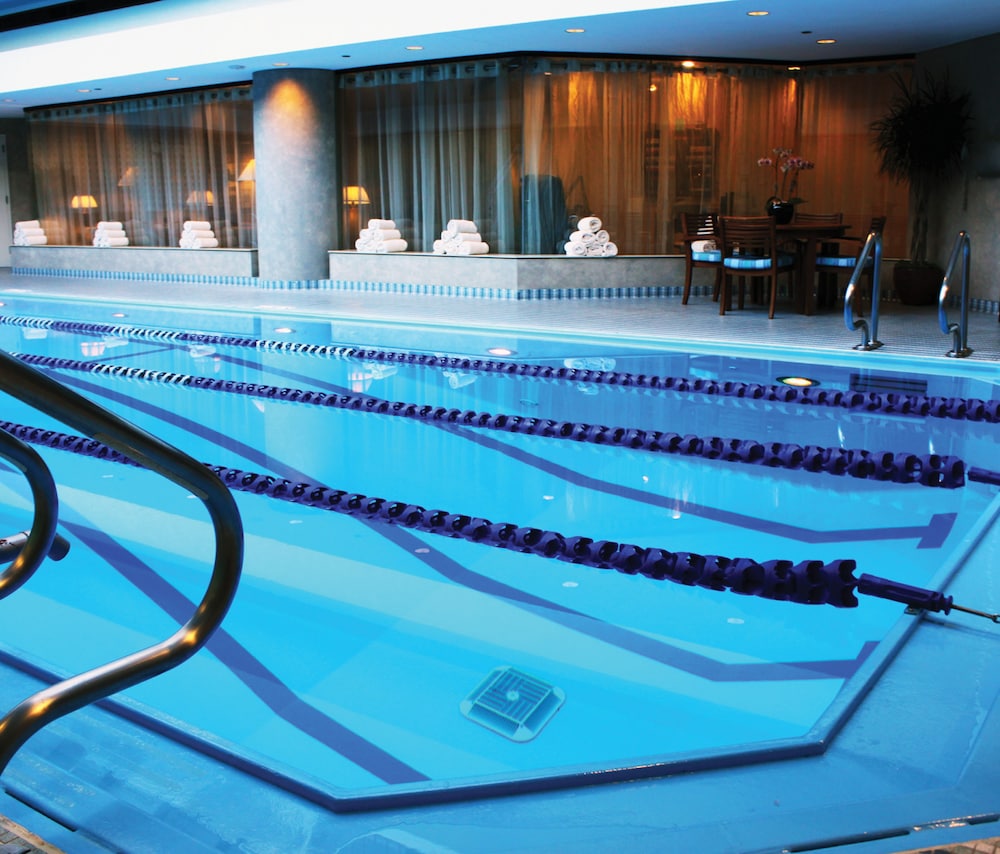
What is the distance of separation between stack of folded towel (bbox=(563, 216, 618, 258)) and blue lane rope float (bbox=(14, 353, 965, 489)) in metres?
5.48

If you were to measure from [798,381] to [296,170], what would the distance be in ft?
25.2

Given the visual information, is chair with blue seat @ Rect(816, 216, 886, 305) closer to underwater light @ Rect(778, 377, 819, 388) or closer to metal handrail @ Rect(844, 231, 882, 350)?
metal handrail @ Rect(844, 231, 882, 350)

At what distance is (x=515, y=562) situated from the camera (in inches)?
129

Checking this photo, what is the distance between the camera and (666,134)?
37.7 feet

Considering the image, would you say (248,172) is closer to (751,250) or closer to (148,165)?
(148,165)

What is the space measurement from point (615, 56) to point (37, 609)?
9.73 metres

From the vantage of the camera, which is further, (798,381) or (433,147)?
(433,147)

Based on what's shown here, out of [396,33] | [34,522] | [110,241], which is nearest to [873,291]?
[396,33]

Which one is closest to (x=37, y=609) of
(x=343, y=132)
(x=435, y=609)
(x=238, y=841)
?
(x=435, y=609)

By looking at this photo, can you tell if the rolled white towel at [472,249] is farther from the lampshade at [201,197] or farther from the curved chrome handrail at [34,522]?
the curved chrome handrail at [34,522]

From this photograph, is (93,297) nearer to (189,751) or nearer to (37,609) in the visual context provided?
(37,609)

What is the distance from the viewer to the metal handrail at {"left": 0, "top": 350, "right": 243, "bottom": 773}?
42.9 inches

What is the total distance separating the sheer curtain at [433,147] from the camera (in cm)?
1131

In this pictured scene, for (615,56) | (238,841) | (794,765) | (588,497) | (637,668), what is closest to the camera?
(238,841)
